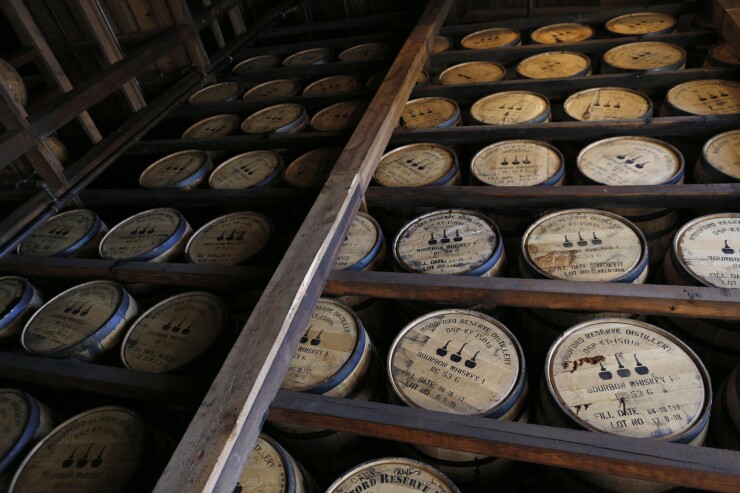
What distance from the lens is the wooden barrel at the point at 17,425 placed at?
2.10 meters

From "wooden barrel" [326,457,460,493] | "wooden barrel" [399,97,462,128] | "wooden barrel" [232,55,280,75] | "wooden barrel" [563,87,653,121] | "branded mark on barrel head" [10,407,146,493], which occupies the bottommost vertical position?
"wooden barrel" [326,457,460,493]

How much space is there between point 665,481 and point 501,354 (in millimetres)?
722

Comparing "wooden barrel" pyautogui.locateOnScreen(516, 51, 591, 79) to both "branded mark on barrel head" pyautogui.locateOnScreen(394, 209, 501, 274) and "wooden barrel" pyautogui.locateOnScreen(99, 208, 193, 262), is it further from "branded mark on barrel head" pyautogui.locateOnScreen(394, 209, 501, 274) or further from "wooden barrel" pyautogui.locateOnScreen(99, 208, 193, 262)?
"wooden barrel" pyautogui.locateOnScreen(99, 208, 193, 262)

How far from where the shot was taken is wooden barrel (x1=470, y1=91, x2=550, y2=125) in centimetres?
351

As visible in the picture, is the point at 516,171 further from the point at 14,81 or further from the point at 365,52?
the point at 14,81

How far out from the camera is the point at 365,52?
538 cm

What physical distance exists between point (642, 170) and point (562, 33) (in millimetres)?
2692

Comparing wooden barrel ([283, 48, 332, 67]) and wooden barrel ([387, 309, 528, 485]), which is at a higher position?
wooden barrel ([283, 48, 332, 67])

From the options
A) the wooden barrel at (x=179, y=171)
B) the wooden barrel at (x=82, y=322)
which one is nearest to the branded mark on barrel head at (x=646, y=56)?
the wooden barrel at (x=179, y=171)

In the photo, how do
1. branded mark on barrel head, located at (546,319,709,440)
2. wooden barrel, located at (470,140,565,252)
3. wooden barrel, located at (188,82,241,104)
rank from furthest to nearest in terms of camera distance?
wooden barrel, located at (188,82,241,104), wooden barrel, located at (470,140,565,252), branded mark on barrel head, located at (546,319,709,440)

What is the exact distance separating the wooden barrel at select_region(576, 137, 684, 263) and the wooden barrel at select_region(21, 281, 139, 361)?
290 cm

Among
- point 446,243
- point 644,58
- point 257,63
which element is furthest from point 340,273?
point 257,63

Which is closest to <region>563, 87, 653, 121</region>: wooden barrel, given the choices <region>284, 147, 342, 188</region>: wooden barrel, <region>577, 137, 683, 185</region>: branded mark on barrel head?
<region>577, 137, 683, 185</region>: branded mark on barrel head

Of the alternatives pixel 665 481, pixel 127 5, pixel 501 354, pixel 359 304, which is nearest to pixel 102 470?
pixel 359 304
